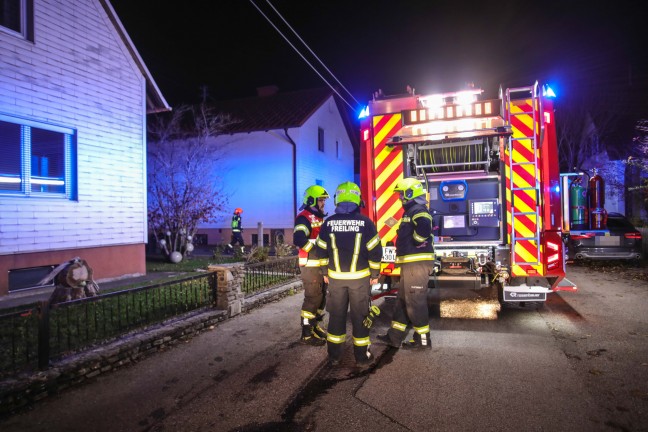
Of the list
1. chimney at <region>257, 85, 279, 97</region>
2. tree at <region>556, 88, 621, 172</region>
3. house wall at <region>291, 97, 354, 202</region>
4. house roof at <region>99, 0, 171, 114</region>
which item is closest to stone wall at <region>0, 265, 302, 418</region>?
house roof at <region>99, 0, 171, 114</region>

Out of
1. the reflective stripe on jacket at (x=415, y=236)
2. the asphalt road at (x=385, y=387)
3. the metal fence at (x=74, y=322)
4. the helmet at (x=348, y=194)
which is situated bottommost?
the asphalt road at (x=385, y=387)

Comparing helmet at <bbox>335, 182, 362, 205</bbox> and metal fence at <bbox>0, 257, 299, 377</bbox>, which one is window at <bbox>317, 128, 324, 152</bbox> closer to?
metal fence at <bbox>0, 257, 299, 377</bbox>

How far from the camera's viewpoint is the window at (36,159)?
7641 millimetres

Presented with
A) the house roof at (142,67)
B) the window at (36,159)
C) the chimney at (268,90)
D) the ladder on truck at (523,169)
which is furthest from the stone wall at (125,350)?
the chimney at (268,90)

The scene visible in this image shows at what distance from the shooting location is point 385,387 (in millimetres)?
3865

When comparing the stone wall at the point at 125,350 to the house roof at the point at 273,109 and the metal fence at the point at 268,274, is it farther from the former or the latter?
the house roof at the point at 273,109

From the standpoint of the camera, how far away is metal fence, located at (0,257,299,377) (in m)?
3.97

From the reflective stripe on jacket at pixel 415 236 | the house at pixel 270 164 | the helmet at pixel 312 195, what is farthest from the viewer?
the house at pixel 270 164

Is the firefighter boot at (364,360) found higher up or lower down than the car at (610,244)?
lower down

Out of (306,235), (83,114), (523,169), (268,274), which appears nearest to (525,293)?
(523,169)

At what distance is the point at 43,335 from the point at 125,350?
2.81ft

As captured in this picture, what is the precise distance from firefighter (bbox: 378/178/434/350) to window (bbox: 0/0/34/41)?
765 centimetres

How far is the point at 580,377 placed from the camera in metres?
4.02

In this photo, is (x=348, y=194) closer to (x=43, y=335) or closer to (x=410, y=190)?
(x=410, y=190)
